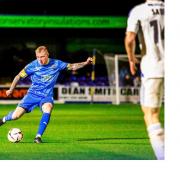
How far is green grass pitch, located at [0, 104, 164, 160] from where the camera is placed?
681 centimetres

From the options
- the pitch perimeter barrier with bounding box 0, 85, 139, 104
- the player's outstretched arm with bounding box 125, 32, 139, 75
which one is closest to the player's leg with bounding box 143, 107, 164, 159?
the player's outstretched arm with bounding box 125, 32, 139, 75

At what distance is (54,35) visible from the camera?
26.7ft

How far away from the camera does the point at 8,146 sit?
23.4 ft

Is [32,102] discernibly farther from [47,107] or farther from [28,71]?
[28,71]

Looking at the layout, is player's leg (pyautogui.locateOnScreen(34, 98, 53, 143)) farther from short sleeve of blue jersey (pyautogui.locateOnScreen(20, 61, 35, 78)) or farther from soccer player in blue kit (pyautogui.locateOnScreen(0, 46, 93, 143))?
short sleeve of blue jersey (pyautogui.locateOnScreen(20, 61, 35, 78))

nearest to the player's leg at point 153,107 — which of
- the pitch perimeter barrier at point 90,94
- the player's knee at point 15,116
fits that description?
the player's knee at point 15,116

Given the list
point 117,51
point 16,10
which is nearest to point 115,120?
point 117,51

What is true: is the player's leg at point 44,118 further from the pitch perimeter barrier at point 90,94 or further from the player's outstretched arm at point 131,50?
the pitch perimeter barrier at point 90,94

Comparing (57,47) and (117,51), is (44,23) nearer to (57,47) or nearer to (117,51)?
(57,47)

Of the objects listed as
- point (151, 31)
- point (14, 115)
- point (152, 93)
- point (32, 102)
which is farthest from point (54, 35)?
point (152, 93)

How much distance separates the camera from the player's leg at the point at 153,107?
6320 millimetres
